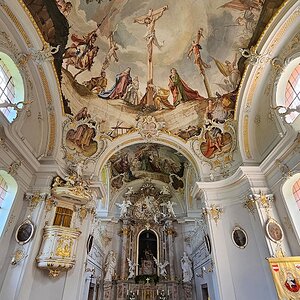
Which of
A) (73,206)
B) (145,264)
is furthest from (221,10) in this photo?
(145,264)

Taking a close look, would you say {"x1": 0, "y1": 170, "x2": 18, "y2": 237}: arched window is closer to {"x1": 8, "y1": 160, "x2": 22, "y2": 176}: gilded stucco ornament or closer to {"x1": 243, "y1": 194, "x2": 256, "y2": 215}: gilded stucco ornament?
{"x1": 8, "y1": 160, "x2": 22, "y2": 176}: gilded stucco ornament

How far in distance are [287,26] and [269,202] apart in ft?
23.8

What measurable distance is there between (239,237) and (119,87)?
A: 990cm

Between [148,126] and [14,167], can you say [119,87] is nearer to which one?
[148,126]

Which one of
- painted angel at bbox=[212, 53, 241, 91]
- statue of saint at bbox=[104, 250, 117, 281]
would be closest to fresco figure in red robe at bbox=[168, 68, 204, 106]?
painted angel at bbox=[212, 53, 241, 91]

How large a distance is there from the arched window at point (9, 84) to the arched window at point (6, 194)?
2.32 meters

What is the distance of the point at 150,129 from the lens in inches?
559

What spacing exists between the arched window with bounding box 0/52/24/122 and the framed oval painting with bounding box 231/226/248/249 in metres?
10.7

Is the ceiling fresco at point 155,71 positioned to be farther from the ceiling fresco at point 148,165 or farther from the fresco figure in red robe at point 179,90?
the ceiling fresco at point 148,165

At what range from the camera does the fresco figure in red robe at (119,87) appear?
43.8 ft

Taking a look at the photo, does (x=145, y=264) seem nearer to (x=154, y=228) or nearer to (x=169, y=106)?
(x=154, y=228)

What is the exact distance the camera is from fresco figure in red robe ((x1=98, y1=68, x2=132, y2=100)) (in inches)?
525

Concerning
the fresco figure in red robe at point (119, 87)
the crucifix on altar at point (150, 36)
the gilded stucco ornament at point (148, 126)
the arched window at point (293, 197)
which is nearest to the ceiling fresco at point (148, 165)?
the gilded stucco ornament at point (148, 126)

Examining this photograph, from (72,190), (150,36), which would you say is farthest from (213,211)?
(150,36)
